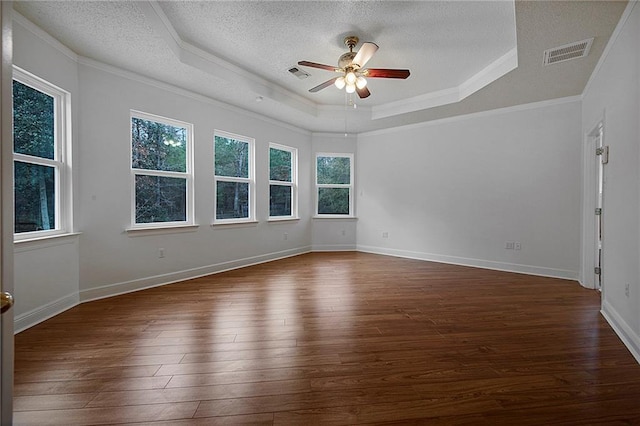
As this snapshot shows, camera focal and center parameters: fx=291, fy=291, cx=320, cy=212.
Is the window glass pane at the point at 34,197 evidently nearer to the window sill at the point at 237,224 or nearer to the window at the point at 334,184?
the window sill at the point at 237,224

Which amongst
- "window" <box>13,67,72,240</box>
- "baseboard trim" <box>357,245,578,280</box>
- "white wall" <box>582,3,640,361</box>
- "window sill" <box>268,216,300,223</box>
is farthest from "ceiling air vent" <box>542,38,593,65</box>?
"window" <box>13,67,72,240</box>

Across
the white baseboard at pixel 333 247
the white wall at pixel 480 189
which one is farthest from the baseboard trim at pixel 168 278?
the white wall at pixel 480 189

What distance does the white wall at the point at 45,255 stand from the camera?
8.35 feet

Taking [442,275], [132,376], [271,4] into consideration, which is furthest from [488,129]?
[132,376]

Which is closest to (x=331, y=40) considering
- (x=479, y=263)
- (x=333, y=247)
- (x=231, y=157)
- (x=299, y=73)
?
(x=299, y=73)

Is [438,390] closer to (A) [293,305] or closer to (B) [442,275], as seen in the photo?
(A) [293,305]

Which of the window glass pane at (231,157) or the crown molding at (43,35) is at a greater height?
the crown molding at (43,35)

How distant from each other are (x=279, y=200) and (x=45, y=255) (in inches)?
146

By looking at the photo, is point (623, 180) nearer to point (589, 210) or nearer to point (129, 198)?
point (589, 210)

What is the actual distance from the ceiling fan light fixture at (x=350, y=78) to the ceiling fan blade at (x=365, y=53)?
0.14 meters

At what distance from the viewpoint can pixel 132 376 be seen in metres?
1.90

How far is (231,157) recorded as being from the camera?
198 inches

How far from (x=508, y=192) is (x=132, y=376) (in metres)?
5.46

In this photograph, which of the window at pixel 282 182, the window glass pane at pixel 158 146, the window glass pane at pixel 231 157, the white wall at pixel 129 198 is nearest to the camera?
the white wall at pixel 129 198
